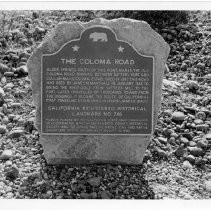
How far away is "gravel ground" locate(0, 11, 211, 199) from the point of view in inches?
234

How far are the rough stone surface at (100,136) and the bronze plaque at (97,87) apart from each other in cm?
7

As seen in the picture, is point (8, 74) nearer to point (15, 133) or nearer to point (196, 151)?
point (15, 133)

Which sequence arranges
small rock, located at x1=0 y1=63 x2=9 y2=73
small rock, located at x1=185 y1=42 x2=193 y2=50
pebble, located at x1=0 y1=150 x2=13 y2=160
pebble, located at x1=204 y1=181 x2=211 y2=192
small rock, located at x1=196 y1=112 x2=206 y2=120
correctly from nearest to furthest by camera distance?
pebble, located at x1=204 y1=181 x2=211 y2=192 < pebble, located at x1=0 y1=150 x2=13 y2=160 < small rock, located at x1=196 y1=112 x2=206 y2=120 < small rock, located at x1=0 y1=63 x2=9 y2=73 < small rock, located at x1=185 y1=42 x2=193 y2=50

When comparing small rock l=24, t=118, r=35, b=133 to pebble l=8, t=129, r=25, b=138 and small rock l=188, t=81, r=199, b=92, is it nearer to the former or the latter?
pebble l=8, t=129, r=25, b=138

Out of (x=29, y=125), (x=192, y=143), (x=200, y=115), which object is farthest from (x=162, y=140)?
(x=29, y=125)

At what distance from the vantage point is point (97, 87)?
604 cm

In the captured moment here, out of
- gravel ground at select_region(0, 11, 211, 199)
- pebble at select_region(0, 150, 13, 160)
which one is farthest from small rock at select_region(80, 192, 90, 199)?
pebble at select_region(0, 150, 13, 160)

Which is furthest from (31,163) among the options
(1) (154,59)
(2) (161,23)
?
(2) (161,23)

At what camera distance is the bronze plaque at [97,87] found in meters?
5.98

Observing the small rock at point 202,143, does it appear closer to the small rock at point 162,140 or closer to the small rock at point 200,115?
the small rock at point 162,140

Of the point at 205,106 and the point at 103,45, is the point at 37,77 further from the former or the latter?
the point at 205,106

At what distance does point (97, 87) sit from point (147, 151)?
111cm

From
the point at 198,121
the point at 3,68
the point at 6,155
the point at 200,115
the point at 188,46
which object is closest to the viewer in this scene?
the point at 6,155

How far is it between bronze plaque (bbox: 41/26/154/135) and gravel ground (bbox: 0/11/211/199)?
52 centimetres
